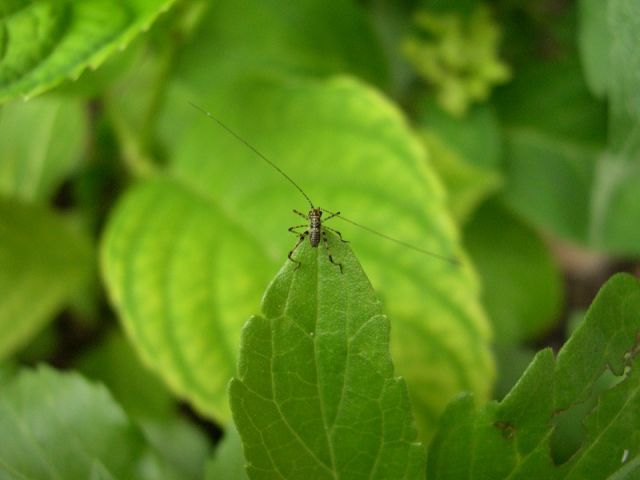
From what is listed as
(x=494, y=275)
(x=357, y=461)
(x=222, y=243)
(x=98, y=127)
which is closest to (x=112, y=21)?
(x=222, y=243)

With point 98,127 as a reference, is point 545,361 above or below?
below

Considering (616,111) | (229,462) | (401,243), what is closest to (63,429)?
(229,462)

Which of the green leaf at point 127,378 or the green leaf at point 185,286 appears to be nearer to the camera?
the green leaf at point 185,286

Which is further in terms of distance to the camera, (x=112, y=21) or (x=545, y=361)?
(x=112, y=21)

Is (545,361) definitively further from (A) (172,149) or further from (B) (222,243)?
(A) (172,149)

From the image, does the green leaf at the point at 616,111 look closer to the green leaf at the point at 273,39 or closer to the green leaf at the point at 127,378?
the green leaf at the point at 273,39

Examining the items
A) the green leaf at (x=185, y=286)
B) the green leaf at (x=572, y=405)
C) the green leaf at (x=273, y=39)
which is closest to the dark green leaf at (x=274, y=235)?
the green leaf at (x=185, y=286)
